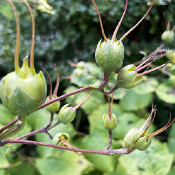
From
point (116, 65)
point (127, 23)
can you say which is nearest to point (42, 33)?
point (127, 23)

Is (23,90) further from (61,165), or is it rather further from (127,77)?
(61,165)

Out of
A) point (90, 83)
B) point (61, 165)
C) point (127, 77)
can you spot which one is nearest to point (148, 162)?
point (61, 165)

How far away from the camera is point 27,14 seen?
112cm

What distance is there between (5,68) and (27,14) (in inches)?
10.8

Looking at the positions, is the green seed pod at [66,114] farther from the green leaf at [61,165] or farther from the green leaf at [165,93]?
the green leaf at [165,93]

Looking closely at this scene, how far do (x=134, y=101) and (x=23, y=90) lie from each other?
34.0 inches

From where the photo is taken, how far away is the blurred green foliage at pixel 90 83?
2.65 feet

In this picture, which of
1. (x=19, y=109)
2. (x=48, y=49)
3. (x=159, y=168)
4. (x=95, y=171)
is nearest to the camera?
(x=19, y=109)

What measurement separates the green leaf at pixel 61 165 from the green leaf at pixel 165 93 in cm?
40

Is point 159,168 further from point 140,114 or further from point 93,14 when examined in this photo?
point 93,14

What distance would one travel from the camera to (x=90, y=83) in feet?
3.43

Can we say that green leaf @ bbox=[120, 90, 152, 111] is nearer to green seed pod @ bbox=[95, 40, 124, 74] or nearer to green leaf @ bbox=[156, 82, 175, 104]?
green leaf @ bbox=[156, 82, 175, 104]

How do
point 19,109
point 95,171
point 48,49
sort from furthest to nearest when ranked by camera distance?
point 48,49
point 95,171
point 19,109

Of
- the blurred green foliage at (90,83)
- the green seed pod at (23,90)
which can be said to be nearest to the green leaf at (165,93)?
the blurred green foliage at (90,83)
